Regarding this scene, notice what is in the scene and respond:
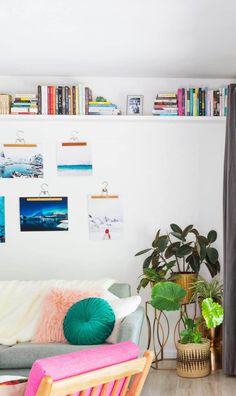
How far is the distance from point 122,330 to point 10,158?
2111 mm

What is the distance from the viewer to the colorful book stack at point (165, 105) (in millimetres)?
5383

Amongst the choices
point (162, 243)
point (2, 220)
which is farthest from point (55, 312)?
point (2, 220)

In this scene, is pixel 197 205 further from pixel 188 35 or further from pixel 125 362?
pixel 125 362

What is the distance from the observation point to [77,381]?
91.5 inches

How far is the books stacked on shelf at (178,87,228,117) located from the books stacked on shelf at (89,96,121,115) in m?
0.59

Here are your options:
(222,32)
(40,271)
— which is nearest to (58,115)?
(40,271)

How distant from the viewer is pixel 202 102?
539 centimetres

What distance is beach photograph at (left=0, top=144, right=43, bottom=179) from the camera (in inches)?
213

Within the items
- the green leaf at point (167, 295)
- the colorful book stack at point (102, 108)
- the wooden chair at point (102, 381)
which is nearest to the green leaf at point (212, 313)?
the green leaf at point (167, 295)

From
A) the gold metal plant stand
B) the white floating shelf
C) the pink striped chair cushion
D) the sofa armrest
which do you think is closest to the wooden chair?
the pink striped chair cushion

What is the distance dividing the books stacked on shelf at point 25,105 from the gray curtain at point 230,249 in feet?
5.57

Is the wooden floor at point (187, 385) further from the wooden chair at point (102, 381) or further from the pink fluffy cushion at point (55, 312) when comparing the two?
the wooden chair at point (102, 381)

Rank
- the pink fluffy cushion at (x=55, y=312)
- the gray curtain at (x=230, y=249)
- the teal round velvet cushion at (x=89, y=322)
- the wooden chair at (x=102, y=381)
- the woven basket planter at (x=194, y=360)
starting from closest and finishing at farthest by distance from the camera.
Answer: the wooden chair at (x=102, y=381) → the teal round velvet cushion at (x=89, y=322) → the pink fluffy cushion at (x=55, y=312) → the gray curtain at (x=230, y=249) → the woven basket planter at (x=194, y=360)

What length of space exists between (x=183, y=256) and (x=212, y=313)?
22.2 inches
